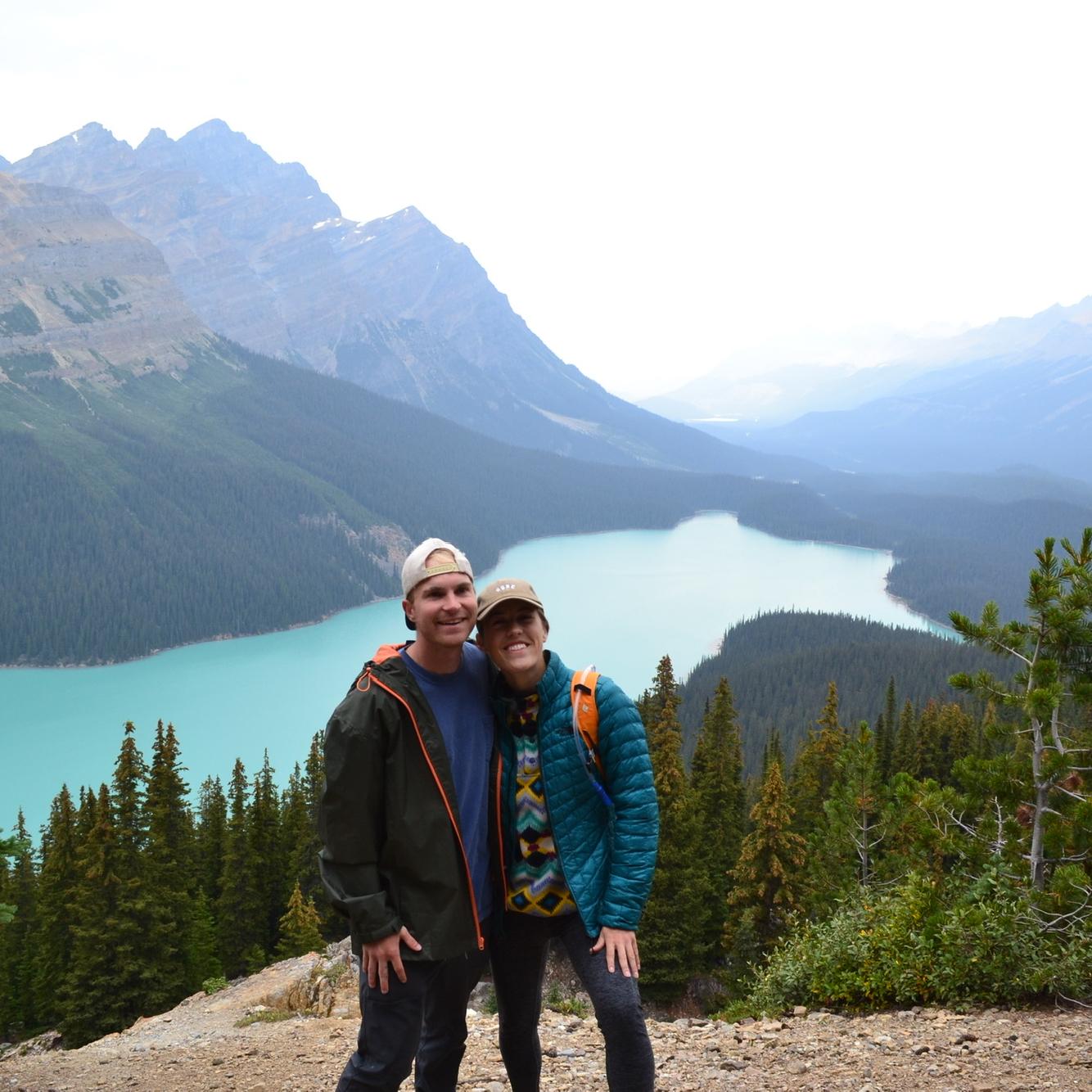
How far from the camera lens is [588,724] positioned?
3896 millimetres

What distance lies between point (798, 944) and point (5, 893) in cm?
2801

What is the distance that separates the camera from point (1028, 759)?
28.1ft

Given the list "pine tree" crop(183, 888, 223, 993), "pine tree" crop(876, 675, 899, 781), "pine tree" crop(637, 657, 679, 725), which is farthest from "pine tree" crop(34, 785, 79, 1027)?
"pine tree" crop(876, 675, 899, 781)

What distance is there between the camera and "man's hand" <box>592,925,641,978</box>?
3883 mm

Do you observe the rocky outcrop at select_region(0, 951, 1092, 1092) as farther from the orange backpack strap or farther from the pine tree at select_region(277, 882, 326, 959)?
the pine tree at select_region(277, 882, 326, 959)

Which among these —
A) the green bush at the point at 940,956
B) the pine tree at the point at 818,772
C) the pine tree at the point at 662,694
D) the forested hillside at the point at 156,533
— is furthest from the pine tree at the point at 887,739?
the forested hillside at the point at 156,533

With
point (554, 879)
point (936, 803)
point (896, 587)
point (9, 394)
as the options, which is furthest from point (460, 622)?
point (9, 394)

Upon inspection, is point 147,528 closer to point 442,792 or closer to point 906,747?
point 906,747

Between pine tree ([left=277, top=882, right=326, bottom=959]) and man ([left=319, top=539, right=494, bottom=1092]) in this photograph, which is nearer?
man ([left=319, top=539, right=494, bottom=1092])

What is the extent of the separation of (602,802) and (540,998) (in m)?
1.08

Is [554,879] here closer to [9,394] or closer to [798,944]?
[798,944]

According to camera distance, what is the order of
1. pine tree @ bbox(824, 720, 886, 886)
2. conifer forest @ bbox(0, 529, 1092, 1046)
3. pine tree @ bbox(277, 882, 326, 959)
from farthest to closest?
pine tree @ bbox(277, 882, 326, 959)
pine tree @ bbox(824, 720, 886, 886)
conifer forest @ bbox(0, 529, 1092, 1046)

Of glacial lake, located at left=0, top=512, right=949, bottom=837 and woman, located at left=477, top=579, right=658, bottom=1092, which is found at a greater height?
woman, located at left=477, top=579, right=658, bottom=1092

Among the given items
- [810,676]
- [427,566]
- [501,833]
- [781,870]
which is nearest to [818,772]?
[781,870]
